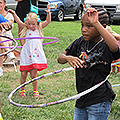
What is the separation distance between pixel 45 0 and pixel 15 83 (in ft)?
36.6

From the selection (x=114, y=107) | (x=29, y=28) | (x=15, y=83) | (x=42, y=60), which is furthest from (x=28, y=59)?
(x=114, y=107)

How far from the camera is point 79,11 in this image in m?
19.4

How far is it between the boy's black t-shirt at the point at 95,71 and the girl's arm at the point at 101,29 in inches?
6.1

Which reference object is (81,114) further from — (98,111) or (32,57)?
(32,57)

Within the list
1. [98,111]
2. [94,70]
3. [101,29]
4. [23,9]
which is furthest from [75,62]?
[23,9]

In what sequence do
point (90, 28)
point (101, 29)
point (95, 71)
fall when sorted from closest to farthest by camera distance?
1. point (101, 29)
2. point (90, 28)
3. point (95, 71)

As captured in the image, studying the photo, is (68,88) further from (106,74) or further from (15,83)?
(106,74)

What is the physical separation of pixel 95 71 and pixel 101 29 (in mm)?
490

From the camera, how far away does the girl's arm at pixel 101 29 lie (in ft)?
8.48

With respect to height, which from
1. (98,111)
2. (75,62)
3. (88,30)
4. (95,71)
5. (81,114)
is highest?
(88,30)

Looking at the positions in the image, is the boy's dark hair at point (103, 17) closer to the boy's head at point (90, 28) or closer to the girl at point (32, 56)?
the boy's head at point (90, 28)

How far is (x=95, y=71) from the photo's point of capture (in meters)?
2.89

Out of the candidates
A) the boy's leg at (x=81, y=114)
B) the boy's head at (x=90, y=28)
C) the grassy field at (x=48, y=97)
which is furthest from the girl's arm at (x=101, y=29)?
the grassy field at (x=48, y=97)

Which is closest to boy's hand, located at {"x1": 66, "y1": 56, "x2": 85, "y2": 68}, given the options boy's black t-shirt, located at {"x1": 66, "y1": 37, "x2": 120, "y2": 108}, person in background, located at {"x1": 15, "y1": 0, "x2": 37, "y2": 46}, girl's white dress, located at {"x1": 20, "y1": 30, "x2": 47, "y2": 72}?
boy's black t-shirt, located at {"x1": 66, "y1": 37, "x2": 120, "y2": 108}
